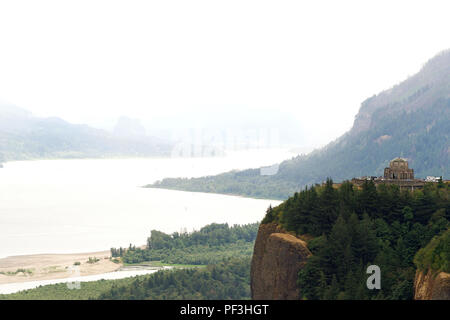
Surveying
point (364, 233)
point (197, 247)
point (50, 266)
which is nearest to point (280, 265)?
point (364, 233)

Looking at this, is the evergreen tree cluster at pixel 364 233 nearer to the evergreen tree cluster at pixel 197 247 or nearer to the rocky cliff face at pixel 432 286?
the rocky cliff face at pixel 432 286

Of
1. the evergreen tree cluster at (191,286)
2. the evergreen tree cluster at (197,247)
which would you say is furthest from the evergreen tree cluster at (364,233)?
the evergreen tree cluster at (197,247)

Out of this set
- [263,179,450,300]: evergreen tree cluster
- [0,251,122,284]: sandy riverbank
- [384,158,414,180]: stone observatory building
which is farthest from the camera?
[0,251,122,284]: sandy riverbank

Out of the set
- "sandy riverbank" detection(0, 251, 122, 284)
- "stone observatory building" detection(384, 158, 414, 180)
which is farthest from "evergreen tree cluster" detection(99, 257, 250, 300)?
"stone observatory building" detection(384, 158, 414, 180)

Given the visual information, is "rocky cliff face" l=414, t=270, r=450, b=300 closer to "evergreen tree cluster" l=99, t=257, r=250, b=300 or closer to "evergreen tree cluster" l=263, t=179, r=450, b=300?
"evergreen tree cluster" l=263, t=179, r=450, b=300

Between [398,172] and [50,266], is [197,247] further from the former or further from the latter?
[398,172]

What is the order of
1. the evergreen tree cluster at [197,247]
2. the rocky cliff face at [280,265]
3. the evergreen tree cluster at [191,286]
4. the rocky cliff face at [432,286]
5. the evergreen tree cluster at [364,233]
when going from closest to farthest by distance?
1. the rocky cliff face at [432,286]
2. the evergreen tree cluster at [364,233]
3. the rocky cliff face at [280,265]
4. the evergreen tree cluster at [191,286]
5. the evergreen tree cluster at [197,247]

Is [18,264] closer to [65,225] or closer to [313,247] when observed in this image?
[65,225]
